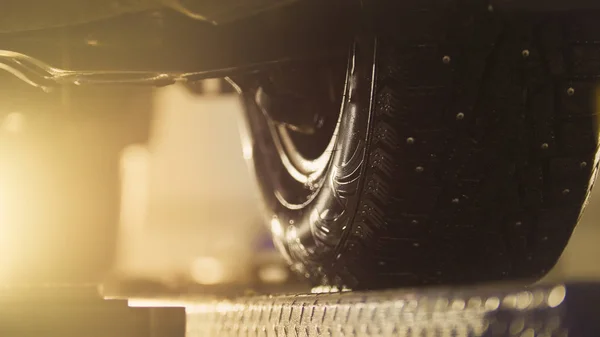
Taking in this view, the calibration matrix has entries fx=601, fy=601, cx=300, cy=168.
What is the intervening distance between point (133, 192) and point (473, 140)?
103 centimetres

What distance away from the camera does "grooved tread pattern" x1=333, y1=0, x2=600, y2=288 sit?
0.59 metres

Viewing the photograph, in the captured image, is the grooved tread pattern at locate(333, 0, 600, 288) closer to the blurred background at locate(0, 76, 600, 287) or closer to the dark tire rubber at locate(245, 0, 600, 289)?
the dark tire rubber at locate(245, 0, 600, 289)

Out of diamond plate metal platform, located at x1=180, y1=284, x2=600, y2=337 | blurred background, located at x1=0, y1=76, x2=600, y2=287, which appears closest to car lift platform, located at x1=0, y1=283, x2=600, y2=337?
diamond plate metal platform, located at x1=180, y1=284, x2=600, y2=337

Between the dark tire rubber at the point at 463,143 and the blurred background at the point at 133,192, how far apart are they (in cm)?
16

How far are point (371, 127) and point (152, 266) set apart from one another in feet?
2.88

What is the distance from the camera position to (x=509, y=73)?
608 mm

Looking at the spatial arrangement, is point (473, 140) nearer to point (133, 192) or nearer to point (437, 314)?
point (437, 314)

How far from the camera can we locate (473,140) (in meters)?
0.62

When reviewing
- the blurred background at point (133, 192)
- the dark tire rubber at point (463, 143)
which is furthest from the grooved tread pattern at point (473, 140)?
the blurred background at point (133, 192)

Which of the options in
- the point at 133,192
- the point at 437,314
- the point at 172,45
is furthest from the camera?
the point at 133,192

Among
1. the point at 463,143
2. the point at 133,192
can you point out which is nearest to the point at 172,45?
the point at 463,143

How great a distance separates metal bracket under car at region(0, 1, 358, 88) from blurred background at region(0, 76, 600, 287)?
13 centimetres

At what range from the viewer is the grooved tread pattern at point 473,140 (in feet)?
1.95

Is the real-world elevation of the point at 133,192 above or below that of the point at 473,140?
below
